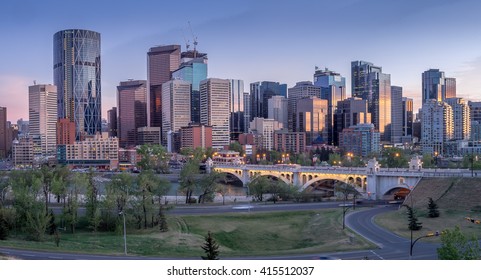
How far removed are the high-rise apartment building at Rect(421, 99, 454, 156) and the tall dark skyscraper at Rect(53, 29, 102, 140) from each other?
2231 inches

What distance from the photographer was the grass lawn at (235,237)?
10016 mm

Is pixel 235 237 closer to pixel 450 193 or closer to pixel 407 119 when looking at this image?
pixel 450 193

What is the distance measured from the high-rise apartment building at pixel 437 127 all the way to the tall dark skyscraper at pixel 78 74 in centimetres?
5668

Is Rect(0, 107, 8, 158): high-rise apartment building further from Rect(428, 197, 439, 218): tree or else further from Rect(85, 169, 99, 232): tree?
Rect(428, 197, 439, 218): tree

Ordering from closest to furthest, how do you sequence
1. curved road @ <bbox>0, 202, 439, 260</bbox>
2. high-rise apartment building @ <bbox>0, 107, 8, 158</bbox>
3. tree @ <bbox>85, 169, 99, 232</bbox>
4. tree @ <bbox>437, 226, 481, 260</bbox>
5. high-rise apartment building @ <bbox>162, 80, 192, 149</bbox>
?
tree @ <bbox>437, 226, 481, 260</bbox> < curved road @ <bbox>0, 202, 439, 260</bbox> < tree @ <bbox>85, 169, 99, 232</bbox> < high-rise apartment building @ <bbox>0, 107, 8, 158</bbox> < high-rise apartment building @ <bbox>162, 80, 192, 149</bbox>

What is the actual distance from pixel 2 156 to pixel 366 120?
49051mm

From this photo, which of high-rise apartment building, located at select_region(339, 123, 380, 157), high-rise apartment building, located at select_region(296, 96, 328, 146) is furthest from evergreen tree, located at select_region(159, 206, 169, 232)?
high-rise apartment building, located at select_region(296, 96, 328, 146)

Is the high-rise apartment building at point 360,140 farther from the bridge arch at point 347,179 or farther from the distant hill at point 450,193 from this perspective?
the distant hill at point 450,193

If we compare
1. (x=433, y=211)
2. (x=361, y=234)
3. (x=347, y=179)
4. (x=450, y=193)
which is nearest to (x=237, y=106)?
(x=347, y=179)

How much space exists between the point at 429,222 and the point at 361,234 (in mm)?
2447

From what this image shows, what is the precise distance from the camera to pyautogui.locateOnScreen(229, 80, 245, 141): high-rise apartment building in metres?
84.5

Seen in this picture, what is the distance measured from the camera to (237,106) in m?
87.5

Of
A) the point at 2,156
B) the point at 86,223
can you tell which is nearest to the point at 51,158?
the point at 2,156
